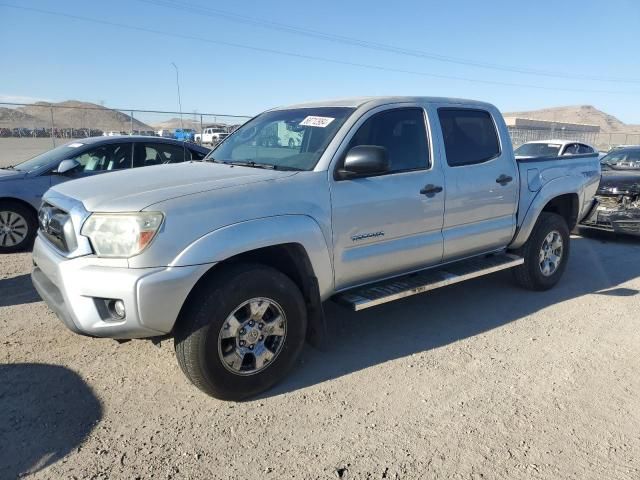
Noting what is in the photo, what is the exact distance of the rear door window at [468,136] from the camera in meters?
4.45

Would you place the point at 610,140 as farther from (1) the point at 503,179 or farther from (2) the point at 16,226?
(2) the point at 16,226

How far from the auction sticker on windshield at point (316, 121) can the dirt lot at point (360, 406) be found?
179cm

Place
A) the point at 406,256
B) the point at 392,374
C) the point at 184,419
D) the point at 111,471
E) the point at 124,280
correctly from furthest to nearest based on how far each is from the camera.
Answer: the point at 406,256
the point at 392,374
the point at 184,419
the point at 124,280
the point at 111,471

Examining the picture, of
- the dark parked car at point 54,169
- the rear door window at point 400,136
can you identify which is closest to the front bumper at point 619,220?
the rear door window at point 400,136

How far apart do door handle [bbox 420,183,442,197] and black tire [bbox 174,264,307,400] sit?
141 centimetres

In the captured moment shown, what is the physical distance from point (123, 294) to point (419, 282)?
94.2 inches

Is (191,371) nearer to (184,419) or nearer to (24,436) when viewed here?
(184,419)

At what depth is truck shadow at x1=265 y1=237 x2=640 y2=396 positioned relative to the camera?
3818mm

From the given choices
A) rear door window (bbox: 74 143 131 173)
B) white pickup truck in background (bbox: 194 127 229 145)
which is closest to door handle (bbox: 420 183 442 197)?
rear door window (bbox: 74 143 131 173)

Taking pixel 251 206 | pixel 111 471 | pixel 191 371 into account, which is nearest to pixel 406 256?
pixel 251 206

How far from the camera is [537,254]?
5.35m

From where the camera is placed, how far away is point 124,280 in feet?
9.09

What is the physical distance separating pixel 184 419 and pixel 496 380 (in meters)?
2.17

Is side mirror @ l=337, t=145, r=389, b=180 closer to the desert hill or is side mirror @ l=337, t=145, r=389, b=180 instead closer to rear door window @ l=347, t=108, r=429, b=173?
rear door window @ l=347, t=108, r=429, b=173
